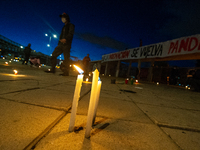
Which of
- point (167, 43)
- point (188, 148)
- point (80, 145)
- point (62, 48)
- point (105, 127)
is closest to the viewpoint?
point (80, 145)

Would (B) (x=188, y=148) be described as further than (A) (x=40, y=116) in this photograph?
No

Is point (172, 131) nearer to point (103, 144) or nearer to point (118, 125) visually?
point (118, 125)

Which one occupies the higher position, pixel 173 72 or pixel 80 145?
pixel 173 72

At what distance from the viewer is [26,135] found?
56 centimetres

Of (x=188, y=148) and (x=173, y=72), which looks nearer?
(x=188, y=148)

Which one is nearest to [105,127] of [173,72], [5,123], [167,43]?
[5,123]

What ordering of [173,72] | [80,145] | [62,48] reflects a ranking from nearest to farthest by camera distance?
1. [80,145]
2. [62,48]
3. [173,72]

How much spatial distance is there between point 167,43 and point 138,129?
27.5 feet

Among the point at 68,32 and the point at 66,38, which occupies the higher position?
the point at 68,32

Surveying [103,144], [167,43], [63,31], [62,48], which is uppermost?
[167,43]

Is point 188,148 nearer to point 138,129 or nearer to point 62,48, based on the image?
point 138,129

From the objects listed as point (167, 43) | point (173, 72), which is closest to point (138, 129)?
point (167, 43)

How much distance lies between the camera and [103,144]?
1.95ft

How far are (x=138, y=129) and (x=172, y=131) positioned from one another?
311 mm
